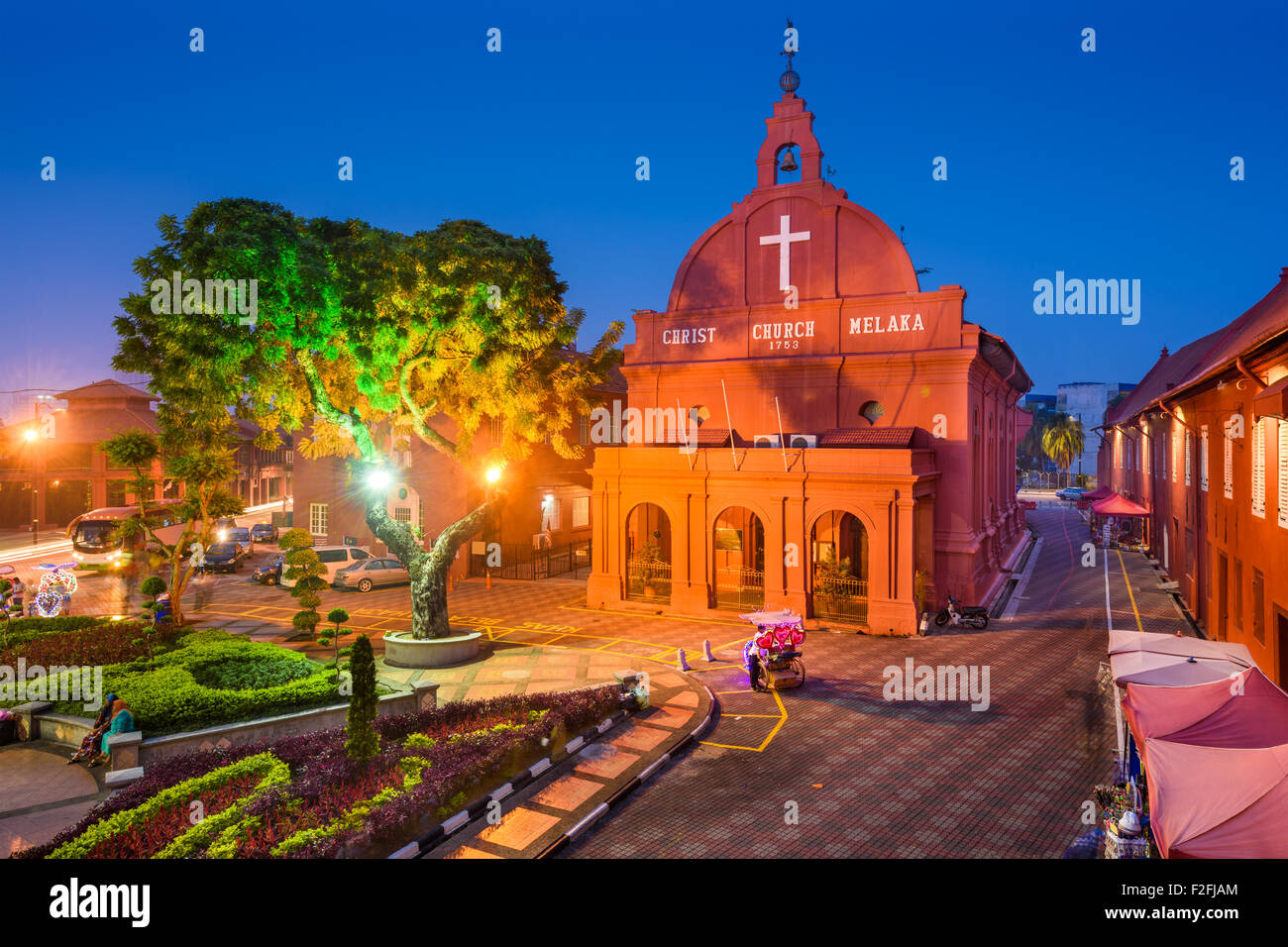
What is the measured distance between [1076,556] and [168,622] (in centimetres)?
4264

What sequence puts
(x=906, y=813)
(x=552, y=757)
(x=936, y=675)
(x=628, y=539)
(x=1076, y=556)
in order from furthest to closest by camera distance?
(x=1076, y=556) < (x=628, y=539) < (x=936, y=675) < (x=552, y=757) < (x=906, y=813)

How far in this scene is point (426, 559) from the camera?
73.5 ft

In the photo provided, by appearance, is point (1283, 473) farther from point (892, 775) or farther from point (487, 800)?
point (487, 800)

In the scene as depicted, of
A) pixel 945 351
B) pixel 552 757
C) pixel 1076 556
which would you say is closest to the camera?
pixel 552 757

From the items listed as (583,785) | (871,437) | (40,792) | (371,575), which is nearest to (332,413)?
(40,792)

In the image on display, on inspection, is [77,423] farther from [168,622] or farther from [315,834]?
[315,834]

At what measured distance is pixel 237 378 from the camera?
2012 centimetres

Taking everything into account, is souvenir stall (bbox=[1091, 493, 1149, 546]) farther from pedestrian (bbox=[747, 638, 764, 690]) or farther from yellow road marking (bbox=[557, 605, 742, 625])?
pedestrian (bbox=[747, 638, 764, 690])

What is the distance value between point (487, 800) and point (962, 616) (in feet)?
62.5

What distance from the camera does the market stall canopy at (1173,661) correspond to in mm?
11078

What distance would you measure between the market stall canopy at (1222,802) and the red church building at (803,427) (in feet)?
56.0

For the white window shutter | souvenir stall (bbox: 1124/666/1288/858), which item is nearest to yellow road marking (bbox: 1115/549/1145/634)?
the white window shutter

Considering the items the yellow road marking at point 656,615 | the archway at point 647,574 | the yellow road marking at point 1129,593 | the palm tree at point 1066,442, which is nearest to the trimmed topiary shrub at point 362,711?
the yellow road marking at point 656,615

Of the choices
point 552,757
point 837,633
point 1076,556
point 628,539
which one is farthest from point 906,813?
point 1076,556
